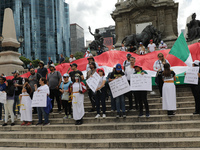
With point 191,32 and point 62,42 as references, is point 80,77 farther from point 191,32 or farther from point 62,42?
point 62,42

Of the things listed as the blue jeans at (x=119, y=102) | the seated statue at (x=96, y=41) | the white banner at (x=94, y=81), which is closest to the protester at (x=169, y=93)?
the blue jeans at (x=119, y=102)

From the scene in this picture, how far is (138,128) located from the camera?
6590mm

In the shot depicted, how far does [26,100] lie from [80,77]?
2460 millimetres

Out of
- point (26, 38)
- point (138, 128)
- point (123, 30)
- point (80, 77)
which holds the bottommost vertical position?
point (138, 128)

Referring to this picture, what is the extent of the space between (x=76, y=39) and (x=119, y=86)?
388ft

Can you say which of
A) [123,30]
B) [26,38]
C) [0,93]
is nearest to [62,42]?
[26,38]

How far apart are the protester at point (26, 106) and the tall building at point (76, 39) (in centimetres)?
11055

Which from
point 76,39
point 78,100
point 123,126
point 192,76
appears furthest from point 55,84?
point 76,39

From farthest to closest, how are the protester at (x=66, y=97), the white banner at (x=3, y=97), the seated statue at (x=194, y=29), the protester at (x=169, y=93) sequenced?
1. the seated statue at (x=194, y=29)
2. the white banner at (x=3, y=97)
3. the protester at (x=66, y=97)
4. the protester at (x=169, y=93)

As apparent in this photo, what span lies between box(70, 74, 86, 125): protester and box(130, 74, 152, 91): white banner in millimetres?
1867

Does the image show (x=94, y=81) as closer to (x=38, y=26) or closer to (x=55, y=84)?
(x=55, y=84)

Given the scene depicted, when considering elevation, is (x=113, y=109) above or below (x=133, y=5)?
below

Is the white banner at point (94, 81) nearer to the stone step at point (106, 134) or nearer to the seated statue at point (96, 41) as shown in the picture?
the stone step at point (106, 134)

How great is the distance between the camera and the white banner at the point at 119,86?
23.5 feet
